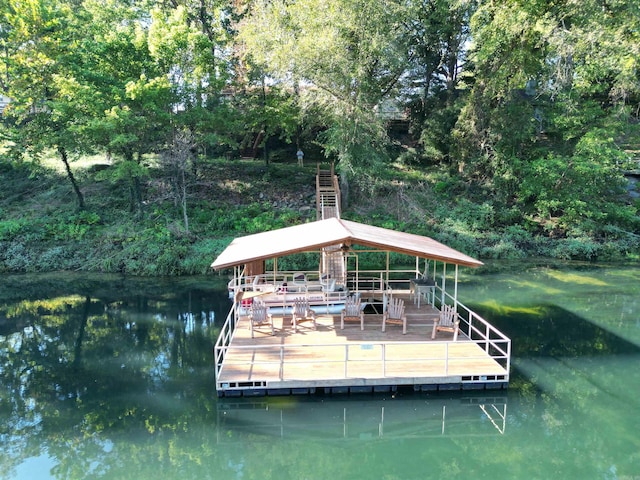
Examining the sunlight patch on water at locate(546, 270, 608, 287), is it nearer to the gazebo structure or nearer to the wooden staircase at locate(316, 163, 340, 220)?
the gazebo structure

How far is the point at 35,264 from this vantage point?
959 inches

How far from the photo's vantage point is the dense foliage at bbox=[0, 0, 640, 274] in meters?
24.2

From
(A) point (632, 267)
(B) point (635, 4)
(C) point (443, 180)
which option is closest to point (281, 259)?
(C) point (443, 180)

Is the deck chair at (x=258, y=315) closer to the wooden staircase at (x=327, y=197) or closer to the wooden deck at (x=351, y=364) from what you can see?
the wooden deck at (x=351, y=364)

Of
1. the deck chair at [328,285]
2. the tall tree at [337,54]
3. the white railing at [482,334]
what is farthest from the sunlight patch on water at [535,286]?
the deck chair at [328,285]

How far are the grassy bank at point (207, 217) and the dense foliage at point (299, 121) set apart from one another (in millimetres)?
126

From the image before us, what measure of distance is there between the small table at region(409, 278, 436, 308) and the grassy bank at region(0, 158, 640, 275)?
29.5 ft

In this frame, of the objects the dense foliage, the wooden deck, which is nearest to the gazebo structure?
the wooden deck

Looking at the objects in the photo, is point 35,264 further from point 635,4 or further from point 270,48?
point 635,4

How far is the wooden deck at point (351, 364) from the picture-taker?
1062cm

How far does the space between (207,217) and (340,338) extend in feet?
56.7

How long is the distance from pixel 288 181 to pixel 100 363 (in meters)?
20.1

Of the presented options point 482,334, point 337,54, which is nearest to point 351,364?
point 482,334

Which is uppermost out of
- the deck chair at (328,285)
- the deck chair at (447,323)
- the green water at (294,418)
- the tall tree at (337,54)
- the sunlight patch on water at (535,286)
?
the tall tree at (337,54)
